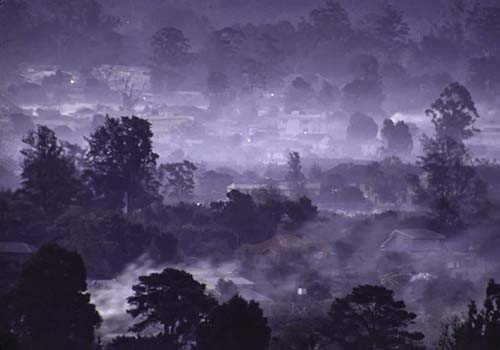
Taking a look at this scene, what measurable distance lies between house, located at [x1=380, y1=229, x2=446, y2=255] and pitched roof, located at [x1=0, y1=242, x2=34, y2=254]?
1522 centimetres

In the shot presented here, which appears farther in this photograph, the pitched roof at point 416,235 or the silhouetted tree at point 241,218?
the pitched roof at point 416,235

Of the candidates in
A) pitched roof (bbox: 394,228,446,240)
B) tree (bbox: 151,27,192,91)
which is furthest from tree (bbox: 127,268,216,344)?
Answer: tree (bbox: 151,27,192,91)

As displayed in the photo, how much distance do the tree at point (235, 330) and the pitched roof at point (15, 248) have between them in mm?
16254

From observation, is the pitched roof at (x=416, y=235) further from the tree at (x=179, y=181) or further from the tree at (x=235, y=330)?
the tree at (x=235, y=330)

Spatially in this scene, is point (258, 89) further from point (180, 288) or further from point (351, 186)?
point (180, 288)

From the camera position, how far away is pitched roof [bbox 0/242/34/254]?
5000 centimetres

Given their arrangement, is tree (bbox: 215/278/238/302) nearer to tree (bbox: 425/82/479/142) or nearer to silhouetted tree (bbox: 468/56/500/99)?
tree (bbox: 425/82/479/142)

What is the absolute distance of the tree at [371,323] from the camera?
120 feet

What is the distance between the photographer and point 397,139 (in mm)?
98875

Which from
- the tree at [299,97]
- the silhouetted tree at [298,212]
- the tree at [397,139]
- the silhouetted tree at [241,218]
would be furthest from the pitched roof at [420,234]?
the tree at [299,97]

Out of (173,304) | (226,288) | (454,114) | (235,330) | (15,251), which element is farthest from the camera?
(454,114)

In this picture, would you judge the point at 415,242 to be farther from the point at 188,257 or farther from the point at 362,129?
the point at 362,129

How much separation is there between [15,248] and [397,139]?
51418 millimetres

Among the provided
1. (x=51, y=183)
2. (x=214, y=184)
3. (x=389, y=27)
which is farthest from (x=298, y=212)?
(x=389, y=27)
